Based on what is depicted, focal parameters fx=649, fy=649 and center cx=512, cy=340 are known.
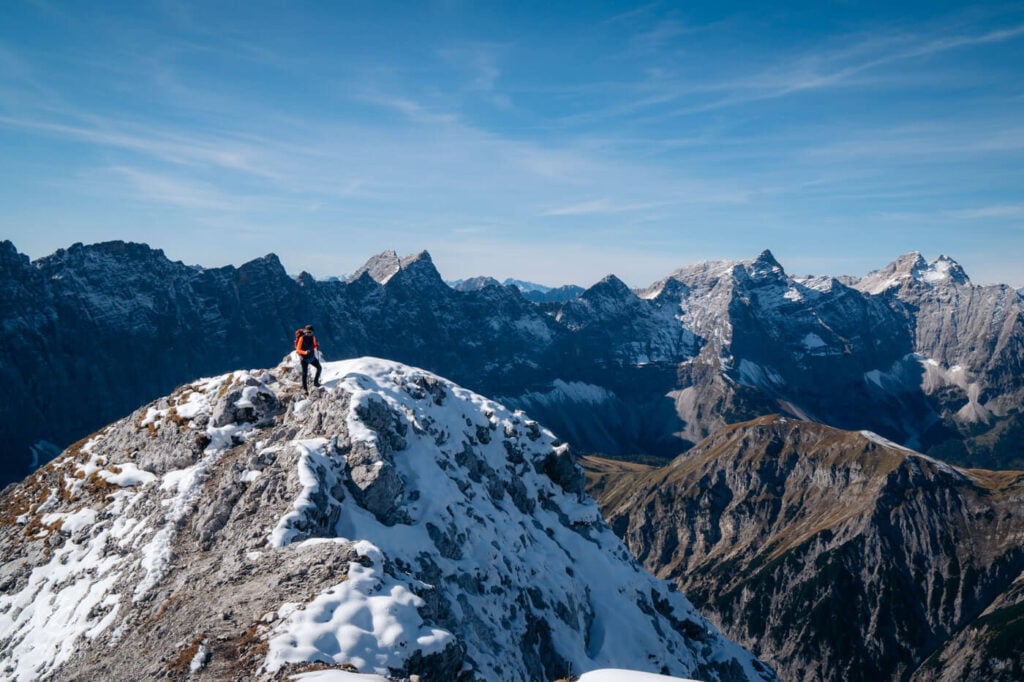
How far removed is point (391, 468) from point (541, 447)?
130ft

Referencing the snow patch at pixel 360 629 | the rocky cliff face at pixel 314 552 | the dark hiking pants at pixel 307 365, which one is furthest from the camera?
the dark hiking pants at pixel 307 365

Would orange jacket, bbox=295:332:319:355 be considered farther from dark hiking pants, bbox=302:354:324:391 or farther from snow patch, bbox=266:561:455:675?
snow patch, bbox=266:561:455:675

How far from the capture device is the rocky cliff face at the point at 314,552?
3303 cm

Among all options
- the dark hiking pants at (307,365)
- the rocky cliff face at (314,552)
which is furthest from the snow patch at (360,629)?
the dark hiking pants at (307,365)

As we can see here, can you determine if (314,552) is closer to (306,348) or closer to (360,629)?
(360,629)

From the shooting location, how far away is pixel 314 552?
3791cm

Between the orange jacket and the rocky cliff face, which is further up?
the orange jacket

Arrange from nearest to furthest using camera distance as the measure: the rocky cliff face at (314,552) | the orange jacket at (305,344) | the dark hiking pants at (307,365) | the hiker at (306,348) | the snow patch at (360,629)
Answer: the snow patch at (360,629), the rocky cliff face at (314,552), the hiker at (306,348), the orange jacket at (305,344), the dark hiking pants at (307,365)

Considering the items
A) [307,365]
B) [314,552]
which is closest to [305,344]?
[307,365]

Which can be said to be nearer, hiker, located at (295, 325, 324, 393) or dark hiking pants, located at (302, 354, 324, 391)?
hiker, located at (295, 325, 324, 393)

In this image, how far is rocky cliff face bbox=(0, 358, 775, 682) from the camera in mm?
33031

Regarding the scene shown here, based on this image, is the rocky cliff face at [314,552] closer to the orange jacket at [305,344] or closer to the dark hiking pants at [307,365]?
the dark hiking pants at [307,365]

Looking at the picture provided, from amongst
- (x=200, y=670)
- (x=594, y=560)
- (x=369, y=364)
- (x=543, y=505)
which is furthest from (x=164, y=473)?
(x=594, y=560)

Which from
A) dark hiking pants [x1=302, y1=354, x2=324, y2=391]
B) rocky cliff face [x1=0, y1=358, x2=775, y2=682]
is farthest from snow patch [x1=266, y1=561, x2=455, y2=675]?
dark hiking pants [x1=302, y1=354, x2=324, y2=391]
